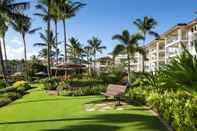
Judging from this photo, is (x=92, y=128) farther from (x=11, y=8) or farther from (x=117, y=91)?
(x=11, y=8)

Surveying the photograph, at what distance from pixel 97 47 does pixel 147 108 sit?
85.8 meters

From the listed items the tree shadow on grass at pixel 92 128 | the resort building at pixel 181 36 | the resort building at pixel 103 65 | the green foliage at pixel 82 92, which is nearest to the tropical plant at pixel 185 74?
the tree shadow on grass at pixel 92 128

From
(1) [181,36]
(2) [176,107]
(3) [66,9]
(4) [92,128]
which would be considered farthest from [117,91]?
(1) [181,36]

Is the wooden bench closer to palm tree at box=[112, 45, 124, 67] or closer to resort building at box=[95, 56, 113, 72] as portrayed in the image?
palm tree at box=[112, 45, 124, 67]

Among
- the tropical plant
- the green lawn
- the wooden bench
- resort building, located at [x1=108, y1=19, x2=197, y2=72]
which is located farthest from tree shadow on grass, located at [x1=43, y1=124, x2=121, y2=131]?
resort building, located at [x1=108, y1=19, x2=197, y2=72]

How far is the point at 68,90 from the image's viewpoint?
25453mm

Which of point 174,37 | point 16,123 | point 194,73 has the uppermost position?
point 174,37

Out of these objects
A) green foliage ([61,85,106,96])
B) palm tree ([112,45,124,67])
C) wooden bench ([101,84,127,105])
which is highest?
palm tree ([112,45,124,67])

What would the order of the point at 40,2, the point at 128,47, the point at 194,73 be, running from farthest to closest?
the point at 128,47 → the point at 40,2 → the point at 194,73

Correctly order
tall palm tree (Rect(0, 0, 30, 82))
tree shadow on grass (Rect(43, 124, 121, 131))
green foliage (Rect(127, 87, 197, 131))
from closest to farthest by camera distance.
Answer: green foliage (Rect(127, 87, 197, 131))
tree shadow on grass (Rect(43, 124, 121, 131))
tall palm tree (Rect(0, 0, 30, 82))

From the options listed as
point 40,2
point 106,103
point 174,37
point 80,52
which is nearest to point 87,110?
point 106,103

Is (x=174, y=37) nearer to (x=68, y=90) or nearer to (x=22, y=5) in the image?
(x=22, y=5)

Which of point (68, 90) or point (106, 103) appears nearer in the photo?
point (106, 103)

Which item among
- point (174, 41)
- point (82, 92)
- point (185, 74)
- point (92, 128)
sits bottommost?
point (92, 128)
